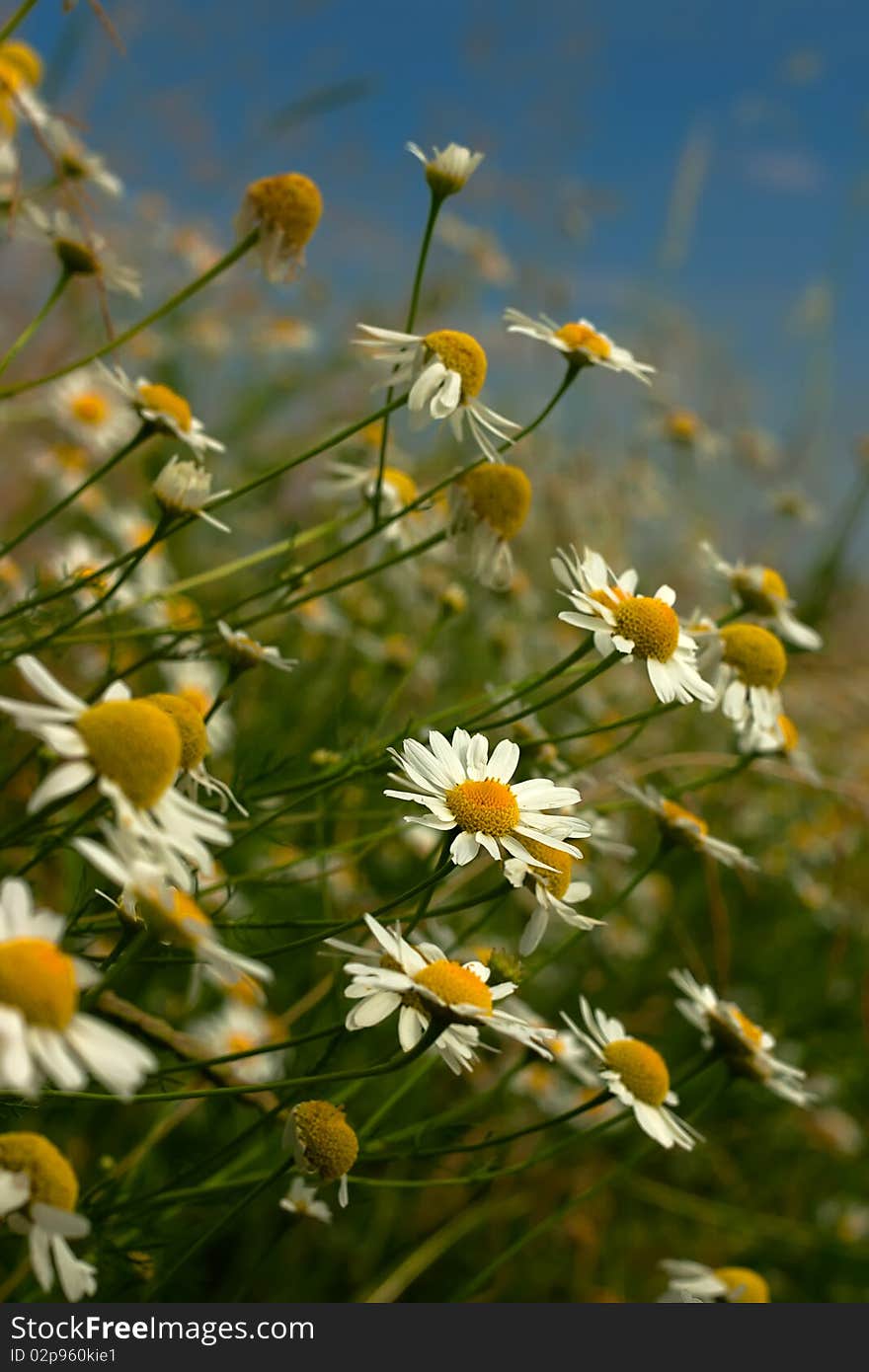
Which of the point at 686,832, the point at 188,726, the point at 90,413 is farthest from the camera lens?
the point at 90,413

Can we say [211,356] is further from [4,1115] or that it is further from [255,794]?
[4,1115]

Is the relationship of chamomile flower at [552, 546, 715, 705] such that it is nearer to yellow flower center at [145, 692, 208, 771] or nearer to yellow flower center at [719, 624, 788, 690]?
yellow flower center at [719, 624, 788, 690]

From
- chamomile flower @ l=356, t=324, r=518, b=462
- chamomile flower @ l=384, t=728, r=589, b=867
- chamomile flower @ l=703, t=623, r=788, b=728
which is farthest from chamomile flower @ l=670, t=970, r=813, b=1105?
chamomile flower @ l=356, t=324, r=518, b=462

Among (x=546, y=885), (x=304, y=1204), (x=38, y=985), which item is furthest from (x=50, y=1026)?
(x=304, y=1204)

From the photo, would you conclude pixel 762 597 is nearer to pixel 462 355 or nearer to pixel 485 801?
pixel 462 355

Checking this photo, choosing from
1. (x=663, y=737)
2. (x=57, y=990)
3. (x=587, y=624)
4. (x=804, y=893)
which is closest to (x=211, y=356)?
(x=663, y=737)
